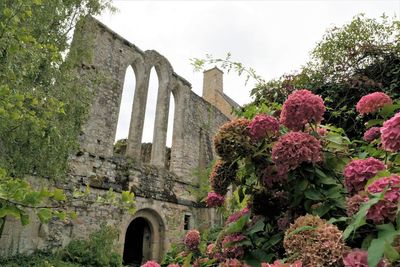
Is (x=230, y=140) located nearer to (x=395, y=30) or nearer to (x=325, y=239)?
(x=325, y=239)

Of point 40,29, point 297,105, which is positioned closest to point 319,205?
point 297,105

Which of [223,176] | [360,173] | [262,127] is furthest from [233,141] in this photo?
[360,173]

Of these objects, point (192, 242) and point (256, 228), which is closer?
point (256, 228)

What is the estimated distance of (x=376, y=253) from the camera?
0.92 m

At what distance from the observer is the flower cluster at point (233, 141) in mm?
1602

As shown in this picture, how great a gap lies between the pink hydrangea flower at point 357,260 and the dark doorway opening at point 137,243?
10329 millimetres

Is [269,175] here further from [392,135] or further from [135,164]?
[135,164]

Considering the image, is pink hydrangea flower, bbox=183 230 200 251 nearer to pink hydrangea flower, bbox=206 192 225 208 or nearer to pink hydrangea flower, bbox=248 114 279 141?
pink hydrangea flower, bbox=206 192 225 208

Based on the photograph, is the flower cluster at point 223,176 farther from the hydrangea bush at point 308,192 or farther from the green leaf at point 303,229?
the green leaf at point 303,229

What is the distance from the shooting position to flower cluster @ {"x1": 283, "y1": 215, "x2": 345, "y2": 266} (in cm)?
104

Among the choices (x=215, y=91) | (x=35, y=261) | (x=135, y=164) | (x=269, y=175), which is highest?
(x=215, y=91)

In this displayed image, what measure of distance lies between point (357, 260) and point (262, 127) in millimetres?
735

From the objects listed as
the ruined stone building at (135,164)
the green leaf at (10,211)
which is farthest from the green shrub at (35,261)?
the green leaf at (10,211)

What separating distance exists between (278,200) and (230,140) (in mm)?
389
